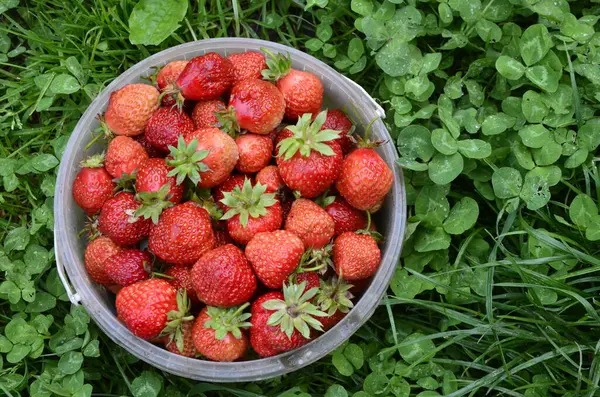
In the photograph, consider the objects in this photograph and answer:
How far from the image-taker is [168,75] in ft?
5.31

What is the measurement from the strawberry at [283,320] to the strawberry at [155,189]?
298mm

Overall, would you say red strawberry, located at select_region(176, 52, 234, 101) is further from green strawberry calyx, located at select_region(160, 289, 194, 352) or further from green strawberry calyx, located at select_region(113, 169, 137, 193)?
green strawberry calyx, located at select_region(160, 289, 194, 352)

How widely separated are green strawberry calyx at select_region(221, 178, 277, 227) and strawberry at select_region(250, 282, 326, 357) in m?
0.18

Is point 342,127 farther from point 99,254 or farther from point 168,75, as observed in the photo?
point 99,254

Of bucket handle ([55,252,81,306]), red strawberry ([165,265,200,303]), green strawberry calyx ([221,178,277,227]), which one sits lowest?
bucket handle ([55,252,81,306])

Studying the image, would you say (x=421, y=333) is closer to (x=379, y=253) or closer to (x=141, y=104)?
(x=379, y=253)

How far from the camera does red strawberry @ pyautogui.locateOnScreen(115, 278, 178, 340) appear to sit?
1412 millimetres

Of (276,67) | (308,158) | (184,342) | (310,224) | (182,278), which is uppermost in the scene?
(276,67)

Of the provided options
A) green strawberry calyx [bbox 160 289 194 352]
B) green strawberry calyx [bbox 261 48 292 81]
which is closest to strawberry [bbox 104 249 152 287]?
green strawberry calyx [bbox 160 289 194 352]

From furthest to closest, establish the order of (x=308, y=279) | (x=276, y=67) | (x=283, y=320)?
(x=276, y=67)
(x=308, y=279)
(x=283, y=320)

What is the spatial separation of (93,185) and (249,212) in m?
0.39

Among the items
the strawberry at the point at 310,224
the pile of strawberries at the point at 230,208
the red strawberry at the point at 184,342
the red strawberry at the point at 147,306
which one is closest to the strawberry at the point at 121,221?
the pile of strawberries at the point at 230,208

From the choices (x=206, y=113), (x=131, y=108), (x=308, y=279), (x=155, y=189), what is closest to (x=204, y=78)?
(x=206, y=113)

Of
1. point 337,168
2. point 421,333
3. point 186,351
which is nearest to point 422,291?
point 421,333
